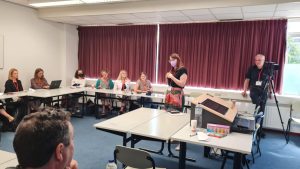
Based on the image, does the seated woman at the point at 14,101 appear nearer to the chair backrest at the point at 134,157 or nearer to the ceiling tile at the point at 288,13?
the chair backrest at the point at 134,157

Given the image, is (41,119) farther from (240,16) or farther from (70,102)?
(70,102)

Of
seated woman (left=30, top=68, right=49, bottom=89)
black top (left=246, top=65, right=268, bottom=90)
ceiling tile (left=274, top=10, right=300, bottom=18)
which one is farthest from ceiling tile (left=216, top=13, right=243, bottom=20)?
seated woman (left=30, top=68, right=49, bottom=89)

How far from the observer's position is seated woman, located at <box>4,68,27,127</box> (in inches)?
200

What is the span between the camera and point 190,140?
8.02 ft

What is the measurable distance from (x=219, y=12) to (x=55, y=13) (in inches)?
154

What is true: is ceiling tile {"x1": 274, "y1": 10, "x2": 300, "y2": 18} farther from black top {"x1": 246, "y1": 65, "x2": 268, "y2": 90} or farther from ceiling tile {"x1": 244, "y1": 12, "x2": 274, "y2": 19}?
black top {"x1": 246, "y1": 65, "x2": 268, "y2": 90}

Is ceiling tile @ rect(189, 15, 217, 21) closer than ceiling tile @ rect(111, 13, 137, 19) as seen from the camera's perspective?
Yes

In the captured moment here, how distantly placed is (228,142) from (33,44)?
18.8 feet

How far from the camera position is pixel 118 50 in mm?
7117

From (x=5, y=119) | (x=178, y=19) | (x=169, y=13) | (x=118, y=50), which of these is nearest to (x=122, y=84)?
(x=118, y=50)

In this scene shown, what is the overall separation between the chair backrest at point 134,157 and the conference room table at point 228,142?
1.50 ft

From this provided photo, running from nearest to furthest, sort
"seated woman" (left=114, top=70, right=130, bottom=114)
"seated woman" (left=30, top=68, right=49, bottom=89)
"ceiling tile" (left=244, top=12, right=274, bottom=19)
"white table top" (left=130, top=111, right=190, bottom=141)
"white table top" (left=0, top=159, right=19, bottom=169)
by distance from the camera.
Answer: "white table top" (left=0, top=159, right=19, bottom=169) → "white table top" (left=130, top=111, right=190, bottom=141) → "ceiling tile" (left=244, top=12, right=274, bottom=19) → "seated woman" (left=30, top=68, right=49, bottom=89) → "seated woman" (left=114, top=70, right=130, bottom=114)

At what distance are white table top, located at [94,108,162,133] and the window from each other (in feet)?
11.2

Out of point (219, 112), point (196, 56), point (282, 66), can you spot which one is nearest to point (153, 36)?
point (196, 56)
